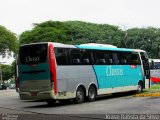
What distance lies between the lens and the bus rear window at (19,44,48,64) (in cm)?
2083

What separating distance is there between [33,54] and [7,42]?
182 feet

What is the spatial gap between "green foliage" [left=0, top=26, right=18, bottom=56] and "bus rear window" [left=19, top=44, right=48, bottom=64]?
5472cm

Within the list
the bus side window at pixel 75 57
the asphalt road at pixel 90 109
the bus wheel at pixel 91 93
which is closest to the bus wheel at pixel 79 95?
the bus wheel at pixel 91 93

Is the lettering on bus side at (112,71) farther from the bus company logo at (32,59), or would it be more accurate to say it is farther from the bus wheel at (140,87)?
the bus company logo at (32,59)

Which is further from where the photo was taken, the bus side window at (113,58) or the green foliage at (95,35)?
the green foliage at (95,35)

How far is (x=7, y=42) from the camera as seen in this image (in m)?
75.6

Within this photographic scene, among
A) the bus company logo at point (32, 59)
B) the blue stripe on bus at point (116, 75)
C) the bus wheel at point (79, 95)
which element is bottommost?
the bus wheel at point (79, 95)

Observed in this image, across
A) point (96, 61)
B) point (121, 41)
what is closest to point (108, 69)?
point (96, 61)

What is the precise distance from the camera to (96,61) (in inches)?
945

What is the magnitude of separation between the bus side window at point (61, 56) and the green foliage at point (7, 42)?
5516cm

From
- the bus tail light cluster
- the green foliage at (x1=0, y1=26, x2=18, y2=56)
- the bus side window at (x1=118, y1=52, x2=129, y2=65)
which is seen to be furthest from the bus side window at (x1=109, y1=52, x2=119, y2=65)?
the green foliage at (x1=0, y1=26, x2=18, y2=56)

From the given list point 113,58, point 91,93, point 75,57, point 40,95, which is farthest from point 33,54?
point 113,58

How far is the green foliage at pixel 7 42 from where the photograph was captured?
248ft

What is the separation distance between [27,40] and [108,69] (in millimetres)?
46909
